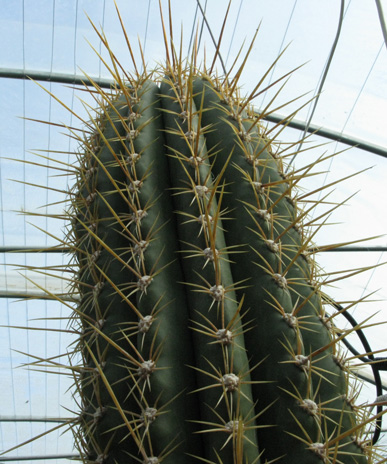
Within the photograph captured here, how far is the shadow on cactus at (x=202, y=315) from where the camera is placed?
107 centimetres

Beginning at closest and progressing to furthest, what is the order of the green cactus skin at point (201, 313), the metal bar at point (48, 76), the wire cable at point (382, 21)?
the green cactus skin at point (201, 313)
the wire cable at point (382, 21)
the metal bar at point (48, 76)

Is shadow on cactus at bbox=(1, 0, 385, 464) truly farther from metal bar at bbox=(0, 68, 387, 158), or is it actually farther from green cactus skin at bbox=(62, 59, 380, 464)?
metal bar at bbox=(0, 68, 387, 158)

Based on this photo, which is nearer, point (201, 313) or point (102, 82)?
point (201, 313)

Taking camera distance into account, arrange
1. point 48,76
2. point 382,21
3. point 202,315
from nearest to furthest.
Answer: point 202,315 → point 382,21 → point 48,76

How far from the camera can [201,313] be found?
1.16 m

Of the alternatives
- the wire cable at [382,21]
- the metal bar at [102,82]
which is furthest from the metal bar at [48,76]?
the wire cable at [382,21]

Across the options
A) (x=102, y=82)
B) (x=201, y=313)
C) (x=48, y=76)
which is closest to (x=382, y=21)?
(x=201, y=313)

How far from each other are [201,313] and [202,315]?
0.03m

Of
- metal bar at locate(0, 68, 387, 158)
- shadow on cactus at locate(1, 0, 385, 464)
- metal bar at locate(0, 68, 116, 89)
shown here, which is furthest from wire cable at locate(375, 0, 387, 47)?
metal bar at locate(0, 68, 116, 89)

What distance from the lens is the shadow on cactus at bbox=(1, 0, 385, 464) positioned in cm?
107

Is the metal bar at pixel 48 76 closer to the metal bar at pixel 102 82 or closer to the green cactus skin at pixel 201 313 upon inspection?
the metal bar at pixel 102 82

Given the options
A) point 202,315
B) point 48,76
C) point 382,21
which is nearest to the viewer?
point 202,315

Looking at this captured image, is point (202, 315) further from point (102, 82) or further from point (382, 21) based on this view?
point (102, 82)

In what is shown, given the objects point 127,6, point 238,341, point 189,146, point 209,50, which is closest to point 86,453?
point 238,341
